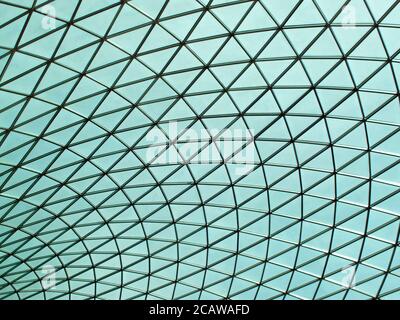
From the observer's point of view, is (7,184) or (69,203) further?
(69,203)

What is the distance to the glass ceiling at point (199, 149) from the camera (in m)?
25.0

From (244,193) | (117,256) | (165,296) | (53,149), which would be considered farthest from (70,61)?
(165,296)

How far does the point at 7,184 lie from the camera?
32.2m

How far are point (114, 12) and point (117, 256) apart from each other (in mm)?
20132

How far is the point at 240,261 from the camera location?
38.2m

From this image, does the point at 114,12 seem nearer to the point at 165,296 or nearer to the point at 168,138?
the point at 168,138

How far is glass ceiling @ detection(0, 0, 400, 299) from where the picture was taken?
2503cm

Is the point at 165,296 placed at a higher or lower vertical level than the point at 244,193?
lower

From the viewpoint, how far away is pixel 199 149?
31734 mm
